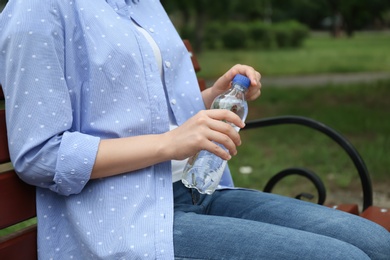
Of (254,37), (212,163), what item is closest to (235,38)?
(254,37)

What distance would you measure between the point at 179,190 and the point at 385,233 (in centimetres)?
66

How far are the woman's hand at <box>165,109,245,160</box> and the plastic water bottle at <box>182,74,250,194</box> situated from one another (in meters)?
0.27

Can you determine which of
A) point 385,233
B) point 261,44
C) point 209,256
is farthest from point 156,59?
point 261,44

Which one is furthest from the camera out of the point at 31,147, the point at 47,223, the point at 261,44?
the point at 261,44

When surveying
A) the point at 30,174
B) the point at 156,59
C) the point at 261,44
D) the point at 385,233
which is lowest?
the point at 261,44

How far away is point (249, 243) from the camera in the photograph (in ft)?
5.43

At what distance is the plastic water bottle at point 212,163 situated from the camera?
6.45ft

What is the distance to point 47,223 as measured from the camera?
171 cm

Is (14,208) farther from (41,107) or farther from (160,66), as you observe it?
(160,66)

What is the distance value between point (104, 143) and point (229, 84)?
0.67 m

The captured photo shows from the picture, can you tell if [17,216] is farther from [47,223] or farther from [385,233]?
[385,233]

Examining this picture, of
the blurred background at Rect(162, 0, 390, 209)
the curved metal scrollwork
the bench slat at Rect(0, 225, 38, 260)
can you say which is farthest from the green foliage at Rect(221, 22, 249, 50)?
the bench slat at Rect(0, 225, 38, 260)

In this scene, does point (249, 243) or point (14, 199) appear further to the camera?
point (14, 199)

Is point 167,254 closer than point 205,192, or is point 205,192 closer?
point 167,254
